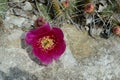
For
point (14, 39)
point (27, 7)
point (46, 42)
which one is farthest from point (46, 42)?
point (27, 7)

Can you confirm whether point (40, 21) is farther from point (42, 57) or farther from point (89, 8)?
point (89, 8)

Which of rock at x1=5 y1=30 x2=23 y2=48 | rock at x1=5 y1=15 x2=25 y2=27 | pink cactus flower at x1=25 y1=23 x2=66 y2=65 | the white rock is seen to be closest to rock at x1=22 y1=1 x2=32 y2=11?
rock at x1=5 y1=15 x2=25 y2=27

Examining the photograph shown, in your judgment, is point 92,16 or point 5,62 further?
point 92,16

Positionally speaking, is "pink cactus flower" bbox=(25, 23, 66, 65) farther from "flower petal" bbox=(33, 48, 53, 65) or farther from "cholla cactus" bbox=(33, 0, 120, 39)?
"cholla cactus" bbox=(33, 0, 120, 39)

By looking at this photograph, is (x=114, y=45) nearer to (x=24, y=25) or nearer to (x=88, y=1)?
(x=88, y=1)

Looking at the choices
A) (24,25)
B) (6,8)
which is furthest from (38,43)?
(6,8)

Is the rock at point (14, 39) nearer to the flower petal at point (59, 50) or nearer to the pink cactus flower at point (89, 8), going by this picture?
the flower petal at point (59, 50)
